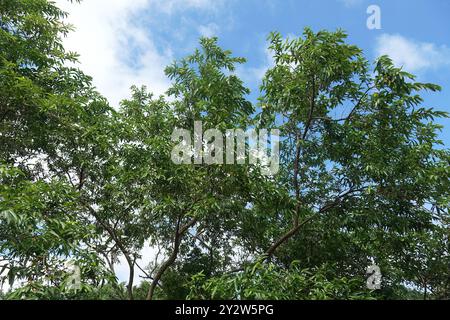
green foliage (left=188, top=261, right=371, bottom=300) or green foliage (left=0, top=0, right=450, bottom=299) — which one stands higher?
green foliage (left=0, top=0, right=450, bottom=299)

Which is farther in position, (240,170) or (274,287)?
(240,170)

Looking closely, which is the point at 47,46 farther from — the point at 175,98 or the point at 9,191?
the point at 9,191

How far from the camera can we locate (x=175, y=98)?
23.8 feet

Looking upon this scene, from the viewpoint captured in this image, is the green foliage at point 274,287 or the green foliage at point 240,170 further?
the green foliage at point 240,170

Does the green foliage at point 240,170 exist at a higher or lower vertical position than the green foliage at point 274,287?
higher

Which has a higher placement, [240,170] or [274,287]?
[240,170]

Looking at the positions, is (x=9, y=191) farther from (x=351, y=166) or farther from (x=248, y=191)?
(x=351, y=166)

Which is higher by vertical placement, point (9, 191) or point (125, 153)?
point (125, 153)

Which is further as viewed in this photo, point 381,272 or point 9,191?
point 381,272

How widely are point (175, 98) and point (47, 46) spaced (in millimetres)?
2116
